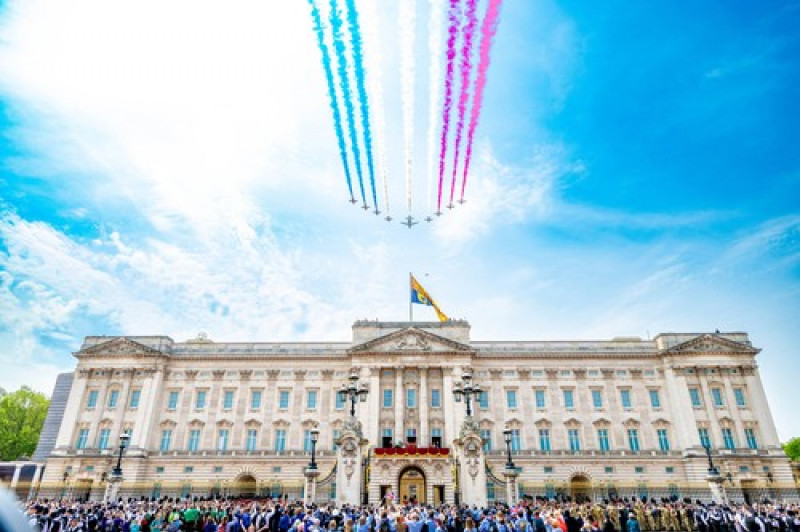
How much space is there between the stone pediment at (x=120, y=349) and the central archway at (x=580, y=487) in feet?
155

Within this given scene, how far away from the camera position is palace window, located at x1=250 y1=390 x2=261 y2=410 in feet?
185

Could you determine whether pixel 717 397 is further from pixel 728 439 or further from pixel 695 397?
pixel 728 439

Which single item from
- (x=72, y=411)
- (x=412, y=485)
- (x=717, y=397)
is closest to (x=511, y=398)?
(x=412, y=485)

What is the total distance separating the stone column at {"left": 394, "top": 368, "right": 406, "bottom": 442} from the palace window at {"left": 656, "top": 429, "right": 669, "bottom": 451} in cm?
2739

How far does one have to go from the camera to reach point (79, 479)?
5141cm

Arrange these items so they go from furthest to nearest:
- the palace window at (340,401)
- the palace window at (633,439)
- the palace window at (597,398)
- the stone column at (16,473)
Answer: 1. the palace window at (340,401)
2. the palace window at (597,398)
3. the stone column at (16,473)
4. the palace window at (633,439)

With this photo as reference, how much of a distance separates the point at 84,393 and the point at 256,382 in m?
19.1

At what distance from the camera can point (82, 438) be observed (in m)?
54.2

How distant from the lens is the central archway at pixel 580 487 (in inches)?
1993

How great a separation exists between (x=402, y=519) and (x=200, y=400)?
44.3 m

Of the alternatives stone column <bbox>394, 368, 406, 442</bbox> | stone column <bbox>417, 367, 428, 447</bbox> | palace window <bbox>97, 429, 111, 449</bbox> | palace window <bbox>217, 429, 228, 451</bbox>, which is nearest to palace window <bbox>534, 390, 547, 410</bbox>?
stone column <bbox>417, 367, 428, 447</bbox>

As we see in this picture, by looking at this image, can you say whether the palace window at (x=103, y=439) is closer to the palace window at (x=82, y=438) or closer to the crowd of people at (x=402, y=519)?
the palace window at (x=82, y=438)

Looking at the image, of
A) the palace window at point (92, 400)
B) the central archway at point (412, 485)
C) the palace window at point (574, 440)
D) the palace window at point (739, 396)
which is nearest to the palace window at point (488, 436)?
the palace window at point (574, 440)

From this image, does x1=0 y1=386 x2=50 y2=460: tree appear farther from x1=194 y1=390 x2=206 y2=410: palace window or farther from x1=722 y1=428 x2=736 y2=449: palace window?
x1=722 y1=428 x2=736 y2=449: palace window
